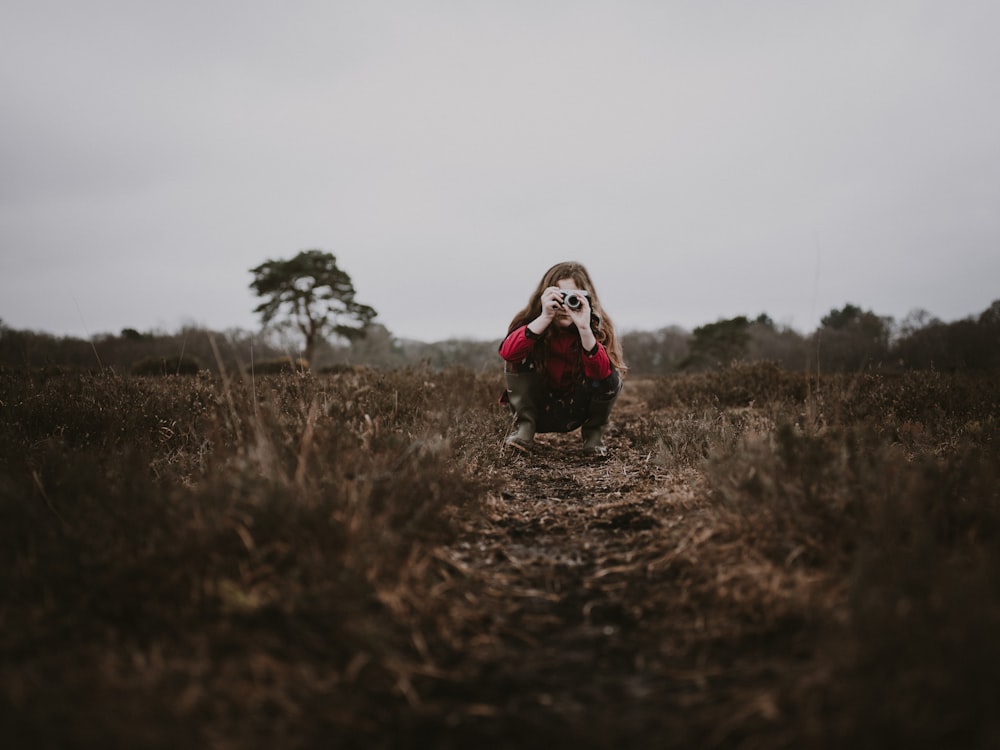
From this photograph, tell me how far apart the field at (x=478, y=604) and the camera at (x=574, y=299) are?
1.83 metres

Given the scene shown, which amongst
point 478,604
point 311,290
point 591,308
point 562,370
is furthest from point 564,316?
point 311,290

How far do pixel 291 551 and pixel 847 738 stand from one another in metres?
1.55

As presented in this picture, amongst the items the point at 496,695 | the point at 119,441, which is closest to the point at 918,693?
the point at 496,695

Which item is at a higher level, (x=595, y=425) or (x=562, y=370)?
(x=562, y=370)

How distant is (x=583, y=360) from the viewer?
15.2 feet

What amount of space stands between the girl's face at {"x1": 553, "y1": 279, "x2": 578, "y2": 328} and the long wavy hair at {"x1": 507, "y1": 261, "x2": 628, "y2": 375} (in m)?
0.06

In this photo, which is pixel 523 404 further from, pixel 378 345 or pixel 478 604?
pixel 378 345

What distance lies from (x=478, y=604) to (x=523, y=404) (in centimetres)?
309

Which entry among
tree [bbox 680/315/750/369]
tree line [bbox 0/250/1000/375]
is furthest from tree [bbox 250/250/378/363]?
tree [bbox 680/315/750/369]

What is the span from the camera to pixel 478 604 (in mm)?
1861

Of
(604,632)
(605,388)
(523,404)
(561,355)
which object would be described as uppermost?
(561,355)

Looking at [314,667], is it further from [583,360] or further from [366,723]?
[583,360]

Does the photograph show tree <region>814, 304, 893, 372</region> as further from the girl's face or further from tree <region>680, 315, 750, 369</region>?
the girl's face

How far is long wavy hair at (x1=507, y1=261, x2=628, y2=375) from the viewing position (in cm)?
474
